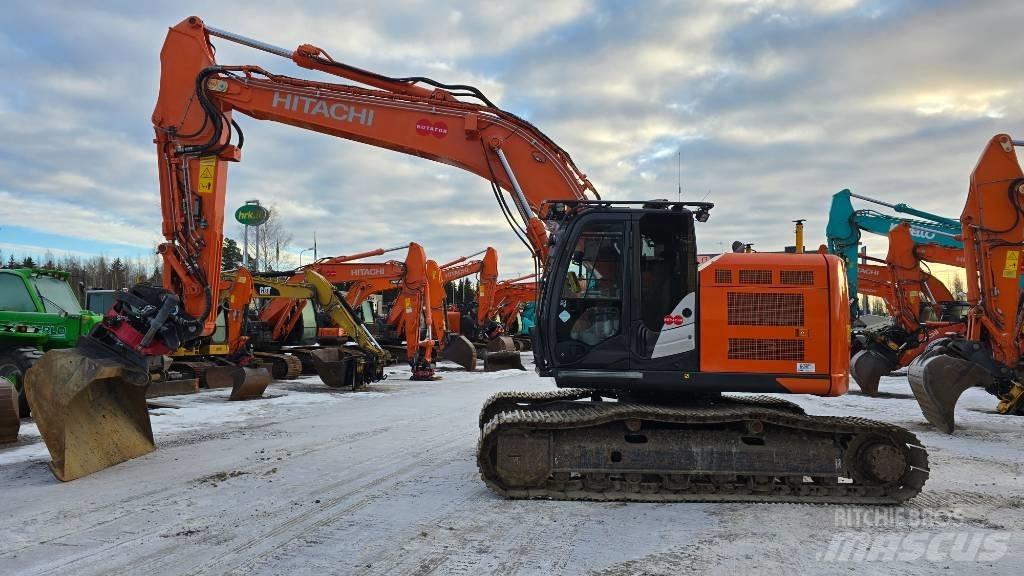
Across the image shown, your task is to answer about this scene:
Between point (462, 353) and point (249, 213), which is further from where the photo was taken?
point (249, 213)

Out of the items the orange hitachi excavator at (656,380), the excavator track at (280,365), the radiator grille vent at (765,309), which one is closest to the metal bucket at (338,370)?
the excavator track at (280,365)

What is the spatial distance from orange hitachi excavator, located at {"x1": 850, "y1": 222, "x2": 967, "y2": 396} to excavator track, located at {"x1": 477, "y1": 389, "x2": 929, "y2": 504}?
977 centimetres

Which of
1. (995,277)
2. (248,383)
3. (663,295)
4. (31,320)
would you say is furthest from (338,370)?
(995,277)

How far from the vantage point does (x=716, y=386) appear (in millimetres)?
5992

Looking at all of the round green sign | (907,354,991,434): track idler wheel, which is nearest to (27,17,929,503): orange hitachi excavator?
(907,354,991,434): track idler wheel

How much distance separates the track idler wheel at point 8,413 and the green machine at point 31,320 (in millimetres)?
2144

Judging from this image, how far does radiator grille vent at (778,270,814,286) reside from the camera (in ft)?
19.9

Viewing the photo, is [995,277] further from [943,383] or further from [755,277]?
[755,277]

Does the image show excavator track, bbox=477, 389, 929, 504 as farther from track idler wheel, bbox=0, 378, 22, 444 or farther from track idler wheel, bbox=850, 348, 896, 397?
track idler wheel, bbox=850, 348, 896, 397

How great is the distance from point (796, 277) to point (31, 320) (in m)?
10.8

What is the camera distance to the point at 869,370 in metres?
14.8

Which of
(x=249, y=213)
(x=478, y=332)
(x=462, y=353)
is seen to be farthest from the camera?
(x=249, y=213)

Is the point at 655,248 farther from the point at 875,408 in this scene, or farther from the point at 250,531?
the point at 875,408

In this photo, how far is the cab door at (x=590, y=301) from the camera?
20.0 feet
